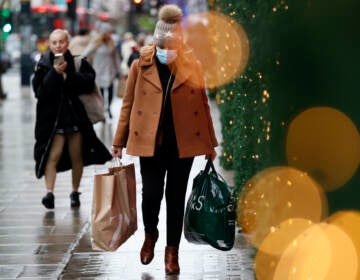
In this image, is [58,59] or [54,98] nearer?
[58,59]

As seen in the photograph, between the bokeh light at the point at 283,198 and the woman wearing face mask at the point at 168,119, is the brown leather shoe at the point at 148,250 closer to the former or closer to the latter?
the woman wearing face mask at the point at 168,119

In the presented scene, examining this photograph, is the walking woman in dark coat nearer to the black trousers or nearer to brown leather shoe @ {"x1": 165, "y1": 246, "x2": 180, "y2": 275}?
the black trousers

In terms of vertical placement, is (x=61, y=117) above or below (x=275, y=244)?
A: below

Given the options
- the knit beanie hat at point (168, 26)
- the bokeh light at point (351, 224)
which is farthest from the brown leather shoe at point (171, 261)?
the bokeh light at point (351, 224)

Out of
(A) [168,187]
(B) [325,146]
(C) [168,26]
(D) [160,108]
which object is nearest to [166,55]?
(C) [168,26]

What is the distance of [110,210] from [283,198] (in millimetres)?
1443

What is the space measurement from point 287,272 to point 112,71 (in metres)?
14.3

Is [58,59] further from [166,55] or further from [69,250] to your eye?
[166,55]

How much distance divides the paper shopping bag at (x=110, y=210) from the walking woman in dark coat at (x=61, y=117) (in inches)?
108

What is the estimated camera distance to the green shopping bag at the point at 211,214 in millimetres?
6625

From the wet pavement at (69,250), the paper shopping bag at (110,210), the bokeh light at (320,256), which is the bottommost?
the wet pavement at (69,250)

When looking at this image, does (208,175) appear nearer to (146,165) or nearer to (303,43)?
(146,165)

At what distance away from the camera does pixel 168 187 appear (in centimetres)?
691

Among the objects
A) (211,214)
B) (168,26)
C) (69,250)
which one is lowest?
(69,250)
